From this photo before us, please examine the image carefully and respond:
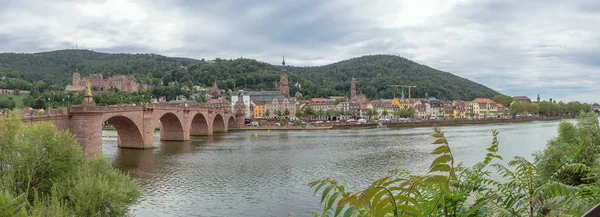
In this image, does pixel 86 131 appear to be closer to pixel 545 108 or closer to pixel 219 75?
pixel 545 108

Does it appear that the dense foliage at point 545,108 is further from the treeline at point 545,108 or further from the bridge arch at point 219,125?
the bridge arch at point 219,125

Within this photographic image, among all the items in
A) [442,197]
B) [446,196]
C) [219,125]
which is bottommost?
[219,125]

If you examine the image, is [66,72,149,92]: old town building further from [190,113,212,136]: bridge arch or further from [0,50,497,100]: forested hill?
[190,113,212,136]: bridge arch

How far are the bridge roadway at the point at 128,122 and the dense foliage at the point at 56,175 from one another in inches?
317

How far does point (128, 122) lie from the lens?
1649 inches

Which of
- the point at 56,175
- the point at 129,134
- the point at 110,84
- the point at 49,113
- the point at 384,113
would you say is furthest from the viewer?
the point at 110,84

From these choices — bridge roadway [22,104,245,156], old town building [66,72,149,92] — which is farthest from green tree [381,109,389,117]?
old town building [66,72,149,92]

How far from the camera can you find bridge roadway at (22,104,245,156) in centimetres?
3206

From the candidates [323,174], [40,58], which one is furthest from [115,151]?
[40,58]

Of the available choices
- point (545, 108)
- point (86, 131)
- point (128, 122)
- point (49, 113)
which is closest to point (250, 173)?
point (86, 131)

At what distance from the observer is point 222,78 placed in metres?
174

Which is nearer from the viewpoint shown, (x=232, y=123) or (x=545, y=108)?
(x=232, y=123)

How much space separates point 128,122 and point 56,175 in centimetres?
2673

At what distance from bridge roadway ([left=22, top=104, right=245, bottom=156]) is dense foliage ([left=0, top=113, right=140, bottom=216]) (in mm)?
8058
